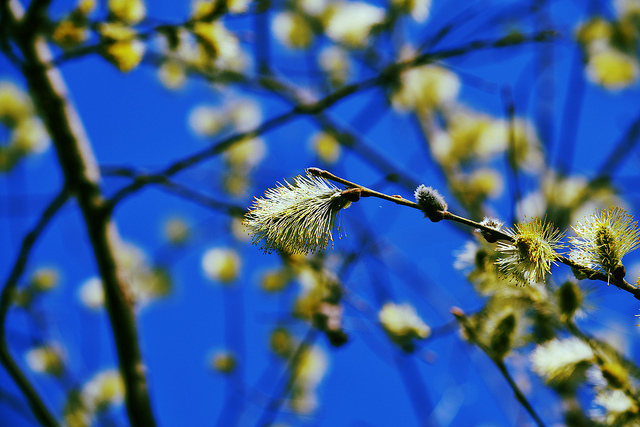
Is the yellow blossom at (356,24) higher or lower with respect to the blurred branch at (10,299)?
higher

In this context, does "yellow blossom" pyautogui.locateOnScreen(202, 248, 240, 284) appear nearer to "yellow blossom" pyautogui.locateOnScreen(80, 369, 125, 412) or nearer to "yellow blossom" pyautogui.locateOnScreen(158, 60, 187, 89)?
"yellow blossom" pyautogui.locateOnScreen(80, 369, 125, 412)

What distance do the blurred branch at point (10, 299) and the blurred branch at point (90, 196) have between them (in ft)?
0.37

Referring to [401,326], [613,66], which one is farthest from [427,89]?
[401,326]

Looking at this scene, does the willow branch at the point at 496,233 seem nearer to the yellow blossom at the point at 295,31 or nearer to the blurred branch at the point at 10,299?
the blurred branch at the point at 10,299

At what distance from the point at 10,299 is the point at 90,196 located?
37 cm

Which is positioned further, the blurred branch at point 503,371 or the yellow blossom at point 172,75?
the yellow blossom at point 172,75

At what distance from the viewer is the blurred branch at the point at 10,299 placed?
137 cm

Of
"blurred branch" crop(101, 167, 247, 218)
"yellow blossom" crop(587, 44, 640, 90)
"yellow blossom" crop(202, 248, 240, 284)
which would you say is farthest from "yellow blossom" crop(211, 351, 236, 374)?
"yellow blossom" crop(587, 44, 640, 90)

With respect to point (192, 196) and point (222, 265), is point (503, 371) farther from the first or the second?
point (222, 265)

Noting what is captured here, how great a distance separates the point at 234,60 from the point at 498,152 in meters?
1.56

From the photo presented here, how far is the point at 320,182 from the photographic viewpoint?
67cm

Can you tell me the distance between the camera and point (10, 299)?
1442 mm

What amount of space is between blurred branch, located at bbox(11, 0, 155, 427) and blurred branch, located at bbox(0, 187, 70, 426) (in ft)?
0.37

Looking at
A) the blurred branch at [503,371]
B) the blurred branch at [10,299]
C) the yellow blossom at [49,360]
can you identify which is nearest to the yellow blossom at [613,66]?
the blurred branch at [503,371]
